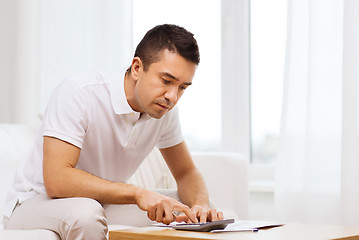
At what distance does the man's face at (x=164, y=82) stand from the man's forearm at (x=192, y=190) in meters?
0.31

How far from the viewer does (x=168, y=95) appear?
158cm

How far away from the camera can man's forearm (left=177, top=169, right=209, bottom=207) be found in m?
1.76

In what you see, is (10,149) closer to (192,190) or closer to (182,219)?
(192,190)

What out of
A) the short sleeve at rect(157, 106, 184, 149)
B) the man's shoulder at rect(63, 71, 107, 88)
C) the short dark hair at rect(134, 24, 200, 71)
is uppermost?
the short dark hair at rect(134, 24, 200, 71)

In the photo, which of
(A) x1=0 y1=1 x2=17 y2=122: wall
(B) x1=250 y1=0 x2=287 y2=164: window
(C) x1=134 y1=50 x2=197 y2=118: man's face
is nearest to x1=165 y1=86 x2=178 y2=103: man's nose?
(C) x1=134 y1=50 x2=197 y2=118: man's face

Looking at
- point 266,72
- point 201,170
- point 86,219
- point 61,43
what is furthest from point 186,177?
point 61,43

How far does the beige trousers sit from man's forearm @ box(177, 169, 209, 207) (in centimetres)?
17

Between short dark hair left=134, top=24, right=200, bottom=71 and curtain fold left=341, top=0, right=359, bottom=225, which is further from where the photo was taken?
curtain fold left=341, top=0, right=359, bottom=225

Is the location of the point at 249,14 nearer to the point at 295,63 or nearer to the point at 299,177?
the point at 295,63

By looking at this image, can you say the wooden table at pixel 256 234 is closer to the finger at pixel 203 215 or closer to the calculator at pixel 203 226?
the calculator at pixel 203 226

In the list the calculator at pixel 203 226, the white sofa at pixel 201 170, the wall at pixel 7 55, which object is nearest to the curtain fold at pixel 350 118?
the white sofa at pixel 201 170

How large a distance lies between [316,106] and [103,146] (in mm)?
1232

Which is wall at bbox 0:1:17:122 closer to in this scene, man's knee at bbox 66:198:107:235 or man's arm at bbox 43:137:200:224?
man's arm at bbox 43:137:200:224

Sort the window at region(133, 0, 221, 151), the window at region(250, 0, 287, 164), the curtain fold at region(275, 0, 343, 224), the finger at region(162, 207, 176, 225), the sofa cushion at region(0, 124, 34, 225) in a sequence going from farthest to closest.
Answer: the window at region(133, 0, 221, 151) → the window at region(250, 0, 287, 164) → the curtain fold at region(275, 0, 343, 224) → the sofa cushion at region(0, 124, 34, 225) → the finger at region(162, 207, 176, 225)
